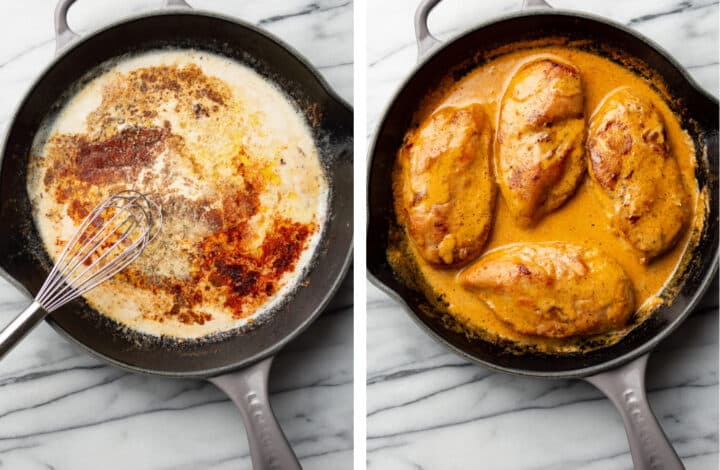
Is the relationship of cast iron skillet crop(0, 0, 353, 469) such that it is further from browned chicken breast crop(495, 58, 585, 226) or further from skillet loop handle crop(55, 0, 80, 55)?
browned chicken breast crop(495, 58, 585, 226)

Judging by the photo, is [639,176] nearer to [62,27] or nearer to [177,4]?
[177,4]

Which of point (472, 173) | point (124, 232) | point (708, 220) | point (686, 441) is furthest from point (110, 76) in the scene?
point (686, 441)

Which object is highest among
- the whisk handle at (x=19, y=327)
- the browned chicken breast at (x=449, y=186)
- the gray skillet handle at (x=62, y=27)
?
the gray skillet handle at (x=62, y=27)

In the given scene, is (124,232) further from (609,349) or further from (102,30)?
(609,349)

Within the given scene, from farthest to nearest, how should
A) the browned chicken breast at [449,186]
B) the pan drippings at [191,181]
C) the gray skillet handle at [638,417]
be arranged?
the pan drippings at [191,181] < the browned chicken breast at [449,186] < the gray skillet handle at [638,417]

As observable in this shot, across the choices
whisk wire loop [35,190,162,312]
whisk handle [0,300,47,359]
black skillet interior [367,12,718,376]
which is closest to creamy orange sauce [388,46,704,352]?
black skillet interior [367,12,718,376]

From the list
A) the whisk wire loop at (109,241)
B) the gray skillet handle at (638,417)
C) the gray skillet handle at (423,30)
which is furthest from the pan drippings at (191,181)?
the gray skillet handle at (638,417)

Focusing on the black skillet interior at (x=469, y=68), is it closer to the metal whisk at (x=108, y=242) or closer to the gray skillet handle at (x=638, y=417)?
the gray skillet handle at (x=638, y=417)
